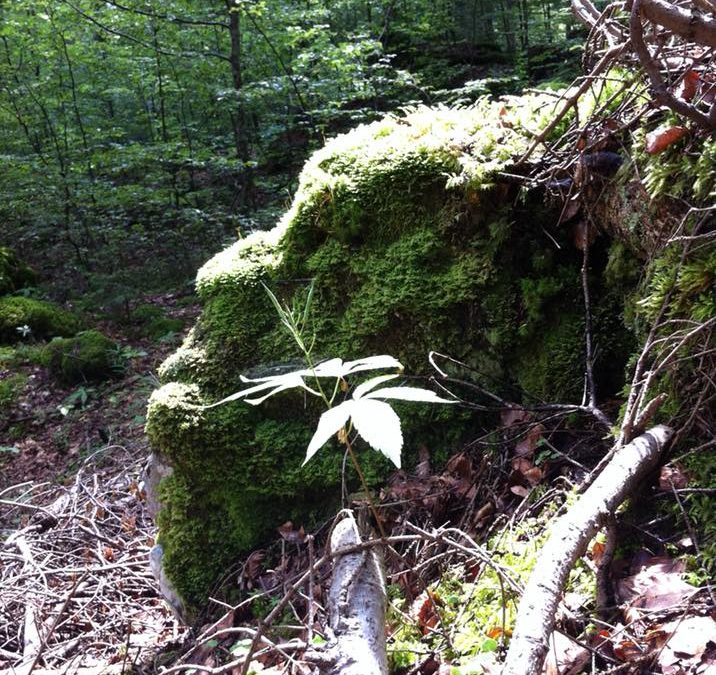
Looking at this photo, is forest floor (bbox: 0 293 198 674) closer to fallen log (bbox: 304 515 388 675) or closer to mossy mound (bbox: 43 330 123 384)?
mossy mound (bbox: 43 330 123 384)

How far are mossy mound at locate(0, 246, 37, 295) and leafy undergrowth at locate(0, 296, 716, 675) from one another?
6.54 meters

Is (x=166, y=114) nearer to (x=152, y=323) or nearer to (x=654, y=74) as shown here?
(x=152, y=323)

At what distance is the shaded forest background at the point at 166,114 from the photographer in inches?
390

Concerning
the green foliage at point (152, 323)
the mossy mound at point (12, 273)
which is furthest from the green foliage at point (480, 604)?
the mossy mound at point (12, 273)

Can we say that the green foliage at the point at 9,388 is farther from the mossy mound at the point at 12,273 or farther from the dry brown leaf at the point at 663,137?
the dry brown leaf at the point at 663,137

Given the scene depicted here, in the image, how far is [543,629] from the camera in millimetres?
1232

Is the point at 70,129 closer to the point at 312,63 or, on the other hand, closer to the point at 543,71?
the point at 312,63

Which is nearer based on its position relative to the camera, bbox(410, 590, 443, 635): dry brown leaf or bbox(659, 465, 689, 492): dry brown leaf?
bbox(659, 465, 689, 492): dry brown leaf

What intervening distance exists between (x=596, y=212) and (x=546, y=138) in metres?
0.45

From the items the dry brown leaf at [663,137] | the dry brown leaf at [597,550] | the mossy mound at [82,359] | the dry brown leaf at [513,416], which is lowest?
the mossy mound at [82,359]

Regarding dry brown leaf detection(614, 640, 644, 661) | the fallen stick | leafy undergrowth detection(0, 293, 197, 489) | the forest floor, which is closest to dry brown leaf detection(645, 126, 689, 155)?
the fallen stick

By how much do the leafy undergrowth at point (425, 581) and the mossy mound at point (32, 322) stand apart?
451 centimetres

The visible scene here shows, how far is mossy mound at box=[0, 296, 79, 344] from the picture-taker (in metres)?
9.41

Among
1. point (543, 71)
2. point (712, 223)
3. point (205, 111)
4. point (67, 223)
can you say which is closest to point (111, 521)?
point (712, 223)
